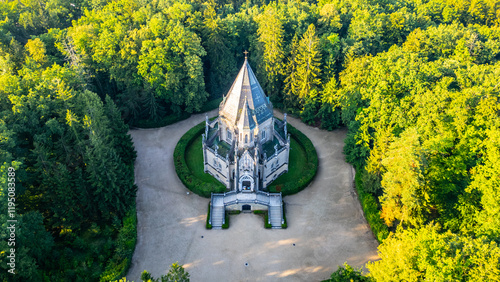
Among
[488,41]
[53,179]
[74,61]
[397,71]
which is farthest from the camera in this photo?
[488,41]

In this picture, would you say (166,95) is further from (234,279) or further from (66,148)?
(234,279)

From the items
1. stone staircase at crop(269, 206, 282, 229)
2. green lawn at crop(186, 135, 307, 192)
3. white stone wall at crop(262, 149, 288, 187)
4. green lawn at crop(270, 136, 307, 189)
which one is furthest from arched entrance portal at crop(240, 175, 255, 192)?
green lawn at crop(270, 136, 307, 189)

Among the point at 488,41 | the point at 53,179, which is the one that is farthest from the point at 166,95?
the point at 488,41

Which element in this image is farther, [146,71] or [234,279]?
[146,71]

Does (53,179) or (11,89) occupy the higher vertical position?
(11,89)

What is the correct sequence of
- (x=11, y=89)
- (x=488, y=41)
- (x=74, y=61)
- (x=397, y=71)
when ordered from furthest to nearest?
(x=488, y=41)
(x=74, y=61)
(x=397, y=71)
(x=11, y=89)

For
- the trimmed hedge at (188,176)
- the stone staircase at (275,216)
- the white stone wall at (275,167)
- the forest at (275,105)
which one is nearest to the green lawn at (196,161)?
the trimmed hedge at (188,176)

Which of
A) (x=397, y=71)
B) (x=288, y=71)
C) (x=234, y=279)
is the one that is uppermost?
(x=397, y=71)
